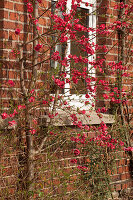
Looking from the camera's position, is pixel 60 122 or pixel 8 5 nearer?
pixel 8 5

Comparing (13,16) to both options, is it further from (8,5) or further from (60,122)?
(60,122)

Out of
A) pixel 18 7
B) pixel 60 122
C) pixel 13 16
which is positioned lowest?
pixel 60 122

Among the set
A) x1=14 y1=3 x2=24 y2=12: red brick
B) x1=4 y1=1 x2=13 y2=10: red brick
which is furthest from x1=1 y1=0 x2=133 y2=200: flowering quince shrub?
x1=4 y1=1 x2=13 y2=10: red brick

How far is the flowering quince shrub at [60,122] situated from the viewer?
392 centimetres

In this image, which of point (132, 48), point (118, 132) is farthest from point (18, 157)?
point (132, 48)

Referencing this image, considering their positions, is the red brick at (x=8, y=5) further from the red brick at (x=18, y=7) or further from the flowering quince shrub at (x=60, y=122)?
the flowering quince shrub at (x=60, y=122)

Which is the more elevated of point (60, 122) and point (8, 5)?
point (8, 5)

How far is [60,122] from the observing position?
430 centimetres

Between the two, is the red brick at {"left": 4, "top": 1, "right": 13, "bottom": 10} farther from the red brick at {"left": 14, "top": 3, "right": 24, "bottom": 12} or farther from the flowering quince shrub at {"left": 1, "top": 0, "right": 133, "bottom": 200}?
the flowering quince shrub at {"left": 1, "top": 0, "right": 133, "bottom": 200}

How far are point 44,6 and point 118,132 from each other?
2032mm

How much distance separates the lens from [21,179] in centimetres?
393

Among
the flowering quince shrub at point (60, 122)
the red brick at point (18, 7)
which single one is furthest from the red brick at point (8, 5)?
the flowering quince shrub at point (60, 122)

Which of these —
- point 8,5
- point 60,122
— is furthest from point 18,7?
point 60,122

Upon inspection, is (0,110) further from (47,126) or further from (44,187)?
(44,187)
